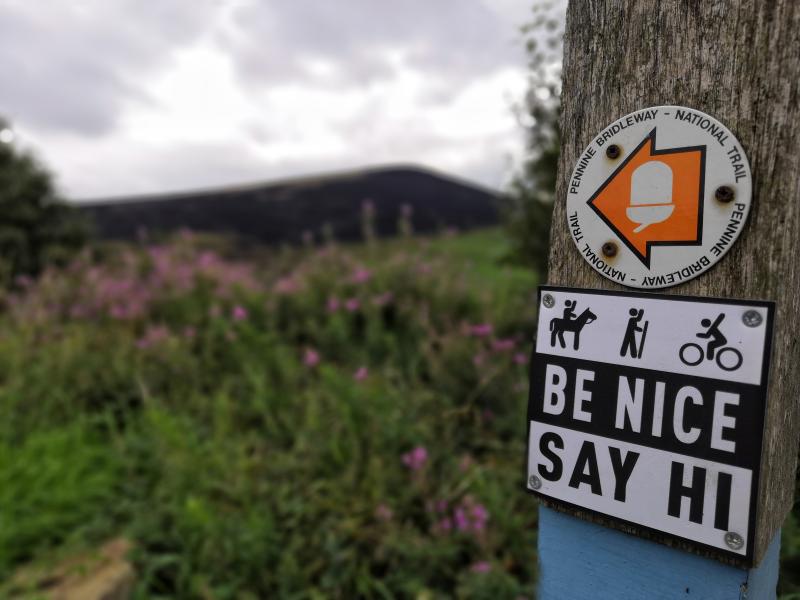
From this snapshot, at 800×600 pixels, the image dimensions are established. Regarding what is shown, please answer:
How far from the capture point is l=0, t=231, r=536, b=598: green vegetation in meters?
2.49

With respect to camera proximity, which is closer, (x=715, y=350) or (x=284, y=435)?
(x=715, y=350)

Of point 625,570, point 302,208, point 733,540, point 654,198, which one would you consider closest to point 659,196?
point 654,198

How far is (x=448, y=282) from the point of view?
4926 mm

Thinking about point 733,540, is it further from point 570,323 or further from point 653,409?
point 570,323

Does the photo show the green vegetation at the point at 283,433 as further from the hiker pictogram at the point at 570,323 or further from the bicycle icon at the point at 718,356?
the bicycle icon at the point at 718,356

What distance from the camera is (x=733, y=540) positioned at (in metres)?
0.96

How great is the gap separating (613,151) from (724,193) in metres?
0.22

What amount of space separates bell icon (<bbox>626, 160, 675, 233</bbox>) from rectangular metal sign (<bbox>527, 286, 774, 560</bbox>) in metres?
0.15

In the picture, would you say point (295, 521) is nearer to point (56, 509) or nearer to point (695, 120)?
point (56, 509)

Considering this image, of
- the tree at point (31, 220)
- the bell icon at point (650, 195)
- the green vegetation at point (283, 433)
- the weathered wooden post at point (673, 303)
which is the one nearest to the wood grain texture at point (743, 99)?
the weathered wooden post at point (673, 303)

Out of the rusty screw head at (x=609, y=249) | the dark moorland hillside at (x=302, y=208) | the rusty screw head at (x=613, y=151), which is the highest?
the dark moorland hillside at (x=302, y=208)

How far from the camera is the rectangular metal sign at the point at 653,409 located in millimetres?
940

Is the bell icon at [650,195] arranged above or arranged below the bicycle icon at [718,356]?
above

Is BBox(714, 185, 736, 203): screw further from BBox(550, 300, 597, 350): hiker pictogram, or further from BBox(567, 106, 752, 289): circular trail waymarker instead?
BBox(550, 300, 597, 350): hiker pictogram
